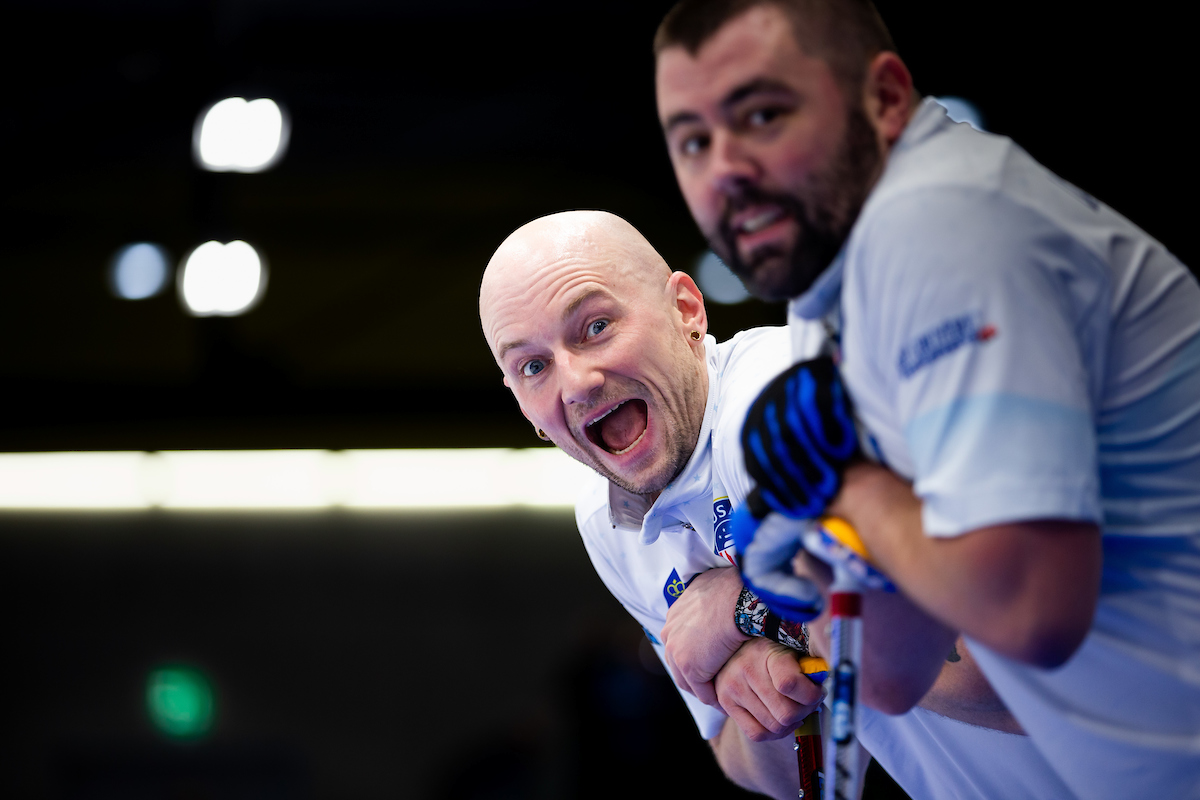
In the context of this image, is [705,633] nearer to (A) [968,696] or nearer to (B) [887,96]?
(A) [968,696]

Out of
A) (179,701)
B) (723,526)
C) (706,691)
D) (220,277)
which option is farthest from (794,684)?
(179,701)

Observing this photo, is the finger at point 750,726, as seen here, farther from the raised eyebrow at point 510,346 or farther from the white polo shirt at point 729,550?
the raised eyebrow at point 510,346

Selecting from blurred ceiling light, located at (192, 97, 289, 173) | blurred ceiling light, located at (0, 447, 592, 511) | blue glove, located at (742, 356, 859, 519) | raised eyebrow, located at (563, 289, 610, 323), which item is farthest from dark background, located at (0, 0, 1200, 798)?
blue glove, located at (742, 356, 859, 519)

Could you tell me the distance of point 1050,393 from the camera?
1.15m

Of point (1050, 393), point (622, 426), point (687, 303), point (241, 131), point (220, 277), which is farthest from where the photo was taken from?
point (220, 277)

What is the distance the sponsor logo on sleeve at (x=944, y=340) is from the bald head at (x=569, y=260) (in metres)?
1.06

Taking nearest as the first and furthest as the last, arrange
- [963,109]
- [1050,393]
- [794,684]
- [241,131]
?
1. [1050,393]
2. [794,684]
3. [963,109]
4. [241,131]

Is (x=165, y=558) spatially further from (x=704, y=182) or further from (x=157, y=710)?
(x=704, y=182)

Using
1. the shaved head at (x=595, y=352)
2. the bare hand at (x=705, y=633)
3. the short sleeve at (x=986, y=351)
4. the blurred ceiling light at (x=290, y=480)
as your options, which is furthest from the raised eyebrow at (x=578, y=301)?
the blurred ceiling light at (x=290, y=480)

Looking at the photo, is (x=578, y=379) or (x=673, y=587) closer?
(x=578, y=379)

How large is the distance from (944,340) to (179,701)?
826cm

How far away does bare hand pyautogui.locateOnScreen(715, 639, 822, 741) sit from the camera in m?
1.94

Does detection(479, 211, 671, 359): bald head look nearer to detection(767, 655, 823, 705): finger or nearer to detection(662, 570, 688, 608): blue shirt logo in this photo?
detection(662, 570, 688, 608): blue shirt logo

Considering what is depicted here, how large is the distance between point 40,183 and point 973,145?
306 inches
